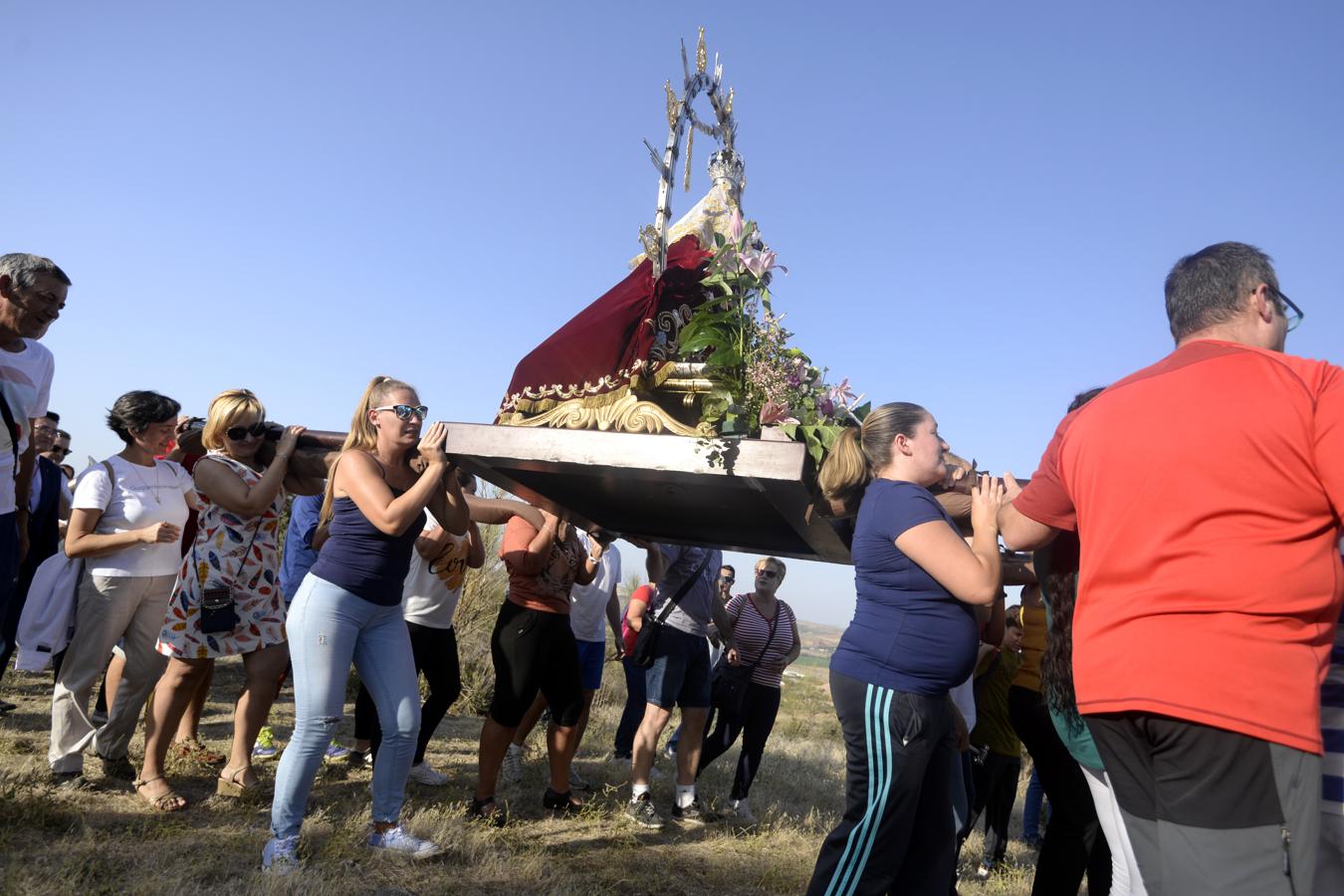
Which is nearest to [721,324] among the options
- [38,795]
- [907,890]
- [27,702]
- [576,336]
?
[576,336]

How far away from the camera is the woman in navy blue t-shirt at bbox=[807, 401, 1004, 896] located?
289cm

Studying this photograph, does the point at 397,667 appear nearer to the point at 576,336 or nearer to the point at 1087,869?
the point at 576,336

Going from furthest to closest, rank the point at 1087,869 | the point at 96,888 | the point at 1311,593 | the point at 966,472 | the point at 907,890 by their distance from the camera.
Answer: the point at 1087,869, the point at 966,472, the point at 96,888, the point at 907,890, the point at 1311,593

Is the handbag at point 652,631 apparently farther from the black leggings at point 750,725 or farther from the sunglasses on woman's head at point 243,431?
the sunglasses on woman's head at point 243,431

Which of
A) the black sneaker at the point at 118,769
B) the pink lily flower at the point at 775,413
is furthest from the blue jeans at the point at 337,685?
the pink lily flower at the point at 775,413

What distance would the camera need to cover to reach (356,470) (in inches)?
153

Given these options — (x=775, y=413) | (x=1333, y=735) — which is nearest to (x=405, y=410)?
(x=775, y=413)

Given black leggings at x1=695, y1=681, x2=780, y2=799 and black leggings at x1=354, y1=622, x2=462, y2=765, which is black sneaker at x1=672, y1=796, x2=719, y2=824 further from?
black leggings at x1=354, y1=622, x2=462, y2=765

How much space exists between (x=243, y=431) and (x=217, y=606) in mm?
879

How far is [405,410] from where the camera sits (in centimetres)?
401

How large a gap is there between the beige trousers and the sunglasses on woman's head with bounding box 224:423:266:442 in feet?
2.99

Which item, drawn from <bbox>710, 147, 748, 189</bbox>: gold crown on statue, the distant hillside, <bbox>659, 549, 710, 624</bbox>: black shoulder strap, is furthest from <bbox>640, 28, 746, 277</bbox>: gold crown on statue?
the distant hillside

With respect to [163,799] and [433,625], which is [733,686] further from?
[163,799]

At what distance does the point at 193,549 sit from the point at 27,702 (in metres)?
3.78
